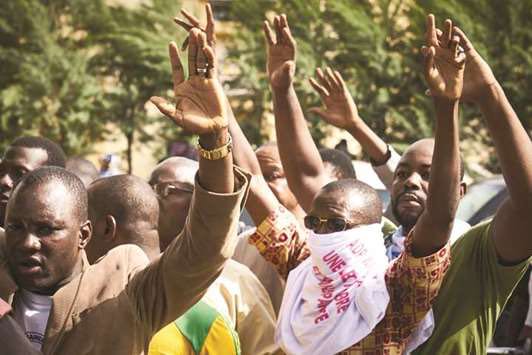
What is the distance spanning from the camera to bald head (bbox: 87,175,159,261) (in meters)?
4.82

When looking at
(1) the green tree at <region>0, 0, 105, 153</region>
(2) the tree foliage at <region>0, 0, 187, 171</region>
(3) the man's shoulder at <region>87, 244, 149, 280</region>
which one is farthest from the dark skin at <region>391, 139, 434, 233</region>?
(1) the green tree at <region>0, 0, 105, 153</region>

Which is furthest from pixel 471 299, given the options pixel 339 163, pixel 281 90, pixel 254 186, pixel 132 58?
pixel 132 58

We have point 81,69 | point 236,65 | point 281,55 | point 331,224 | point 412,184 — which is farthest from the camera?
point 81,69

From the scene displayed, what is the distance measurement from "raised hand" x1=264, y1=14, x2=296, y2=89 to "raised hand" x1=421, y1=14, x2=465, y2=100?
4.54ft

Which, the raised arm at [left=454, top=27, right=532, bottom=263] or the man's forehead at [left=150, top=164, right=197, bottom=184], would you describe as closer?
the raised arm at [left=454, top=27, right=532, bottom=263]

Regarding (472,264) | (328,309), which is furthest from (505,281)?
(328,309)

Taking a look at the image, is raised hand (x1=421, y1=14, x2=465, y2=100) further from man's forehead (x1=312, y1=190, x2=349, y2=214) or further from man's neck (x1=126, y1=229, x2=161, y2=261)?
man's neck (x1=126, y1=229, x2=161, y2=261)

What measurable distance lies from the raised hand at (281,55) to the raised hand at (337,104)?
1.49 ft

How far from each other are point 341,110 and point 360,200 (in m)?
1.26

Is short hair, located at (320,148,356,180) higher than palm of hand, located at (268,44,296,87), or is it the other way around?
palm of hand, located at (268,44,296,87)

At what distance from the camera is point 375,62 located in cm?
2236

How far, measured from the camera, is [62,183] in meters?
4.08

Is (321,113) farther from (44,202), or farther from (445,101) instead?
(44,202)

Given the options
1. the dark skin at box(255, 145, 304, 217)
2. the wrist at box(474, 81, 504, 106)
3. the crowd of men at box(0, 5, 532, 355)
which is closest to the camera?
the crowd of men at box(0, 5, 532, 355)
